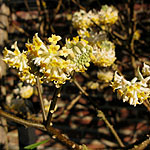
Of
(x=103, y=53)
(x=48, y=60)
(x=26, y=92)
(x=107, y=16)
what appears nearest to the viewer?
(x=48, y=60)

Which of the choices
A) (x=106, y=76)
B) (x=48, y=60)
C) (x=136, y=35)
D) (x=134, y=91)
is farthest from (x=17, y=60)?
(x=136, y=35)

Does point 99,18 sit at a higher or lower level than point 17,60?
higher

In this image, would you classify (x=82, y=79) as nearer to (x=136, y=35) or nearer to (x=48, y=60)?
(x=136, y=35)

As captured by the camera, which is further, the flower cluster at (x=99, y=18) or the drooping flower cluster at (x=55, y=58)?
the flower cluster at (x=99, y=18)

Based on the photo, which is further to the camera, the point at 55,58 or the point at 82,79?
the point at 82,79

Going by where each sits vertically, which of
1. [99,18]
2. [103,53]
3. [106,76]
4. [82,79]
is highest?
[99,18]

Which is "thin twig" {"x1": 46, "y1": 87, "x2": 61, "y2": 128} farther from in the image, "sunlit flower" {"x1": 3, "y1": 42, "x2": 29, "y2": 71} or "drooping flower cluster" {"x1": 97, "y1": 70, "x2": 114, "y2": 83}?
"drooping flower cluster" {"x1": 97, "y1": 70, "x2": 114, "y2": 83}

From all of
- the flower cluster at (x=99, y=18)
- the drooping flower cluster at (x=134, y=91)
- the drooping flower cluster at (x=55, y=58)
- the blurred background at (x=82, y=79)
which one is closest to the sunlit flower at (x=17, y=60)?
the drooping flower cluster at (x=55, y=58)

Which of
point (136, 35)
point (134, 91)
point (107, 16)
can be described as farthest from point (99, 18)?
point (136, 35)

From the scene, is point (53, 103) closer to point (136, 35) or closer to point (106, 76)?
point (106, 76)

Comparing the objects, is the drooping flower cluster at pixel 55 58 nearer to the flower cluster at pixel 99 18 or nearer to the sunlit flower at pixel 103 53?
the sunlit flower at pixel 103 53

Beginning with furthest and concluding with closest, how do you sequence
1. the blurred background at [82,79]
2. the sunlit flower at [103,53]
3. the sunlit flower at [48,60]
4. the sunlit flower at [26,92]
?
the blurred background at [82,79] → the sunlit flower at [26,92] → the sunlit flower at [103,53] → the sunlit flower at [48,60]

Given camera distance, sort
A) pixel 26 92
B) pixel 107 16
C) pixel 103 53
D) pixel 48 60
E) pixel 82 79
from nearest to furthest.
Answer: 1. pixel 48 60
2. pixel 103 53
3. pixel 107 16
4. pixel 26 92
5. pixel 82 79
